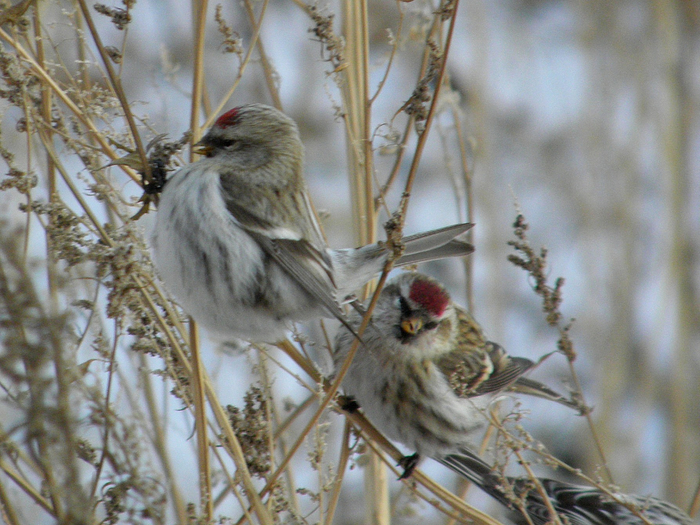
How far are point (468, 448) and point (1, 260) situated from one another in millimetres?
1814

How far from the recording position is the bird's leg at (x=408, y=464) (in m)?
2.01

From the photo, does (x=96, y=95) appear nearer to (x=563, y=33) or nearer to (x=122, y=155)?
(x=122, y=155)

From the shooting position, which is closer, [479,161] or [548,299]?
[548,299]

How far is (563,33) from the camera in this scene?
5.53m

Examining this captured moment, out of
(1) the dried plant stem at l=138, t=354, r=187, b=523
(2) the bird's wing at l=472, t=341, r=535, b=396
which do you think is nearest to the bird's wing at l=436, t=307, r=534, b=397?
(2) the bird's wing at l=472, t=341, r=535, b=396

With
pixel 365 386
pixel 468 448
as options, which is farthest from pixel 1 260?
pixel 468 448

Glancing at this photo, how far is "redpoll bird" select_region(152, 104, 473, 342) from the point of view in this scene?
71.0 inches

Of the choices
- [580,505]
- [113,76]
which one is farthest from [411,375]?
[113,76]

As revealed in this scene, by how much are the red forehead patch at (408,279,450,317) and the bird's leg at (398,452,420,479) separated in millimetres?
457

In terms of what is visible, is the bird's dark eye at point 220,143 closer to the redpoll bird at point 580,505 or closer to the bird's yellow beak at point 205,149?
the bird's yellow beak at point 205,149

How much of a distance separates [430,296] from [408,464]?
539mm

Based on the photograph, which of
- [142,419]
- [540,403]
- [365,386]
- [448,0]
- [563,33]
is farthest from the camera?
[563,33]

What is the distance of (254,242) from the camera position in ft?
6.28

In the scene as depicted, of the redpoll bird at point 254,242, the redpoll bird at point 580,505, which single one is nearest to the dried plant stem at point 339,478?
the redpoll bird at point 254,242
